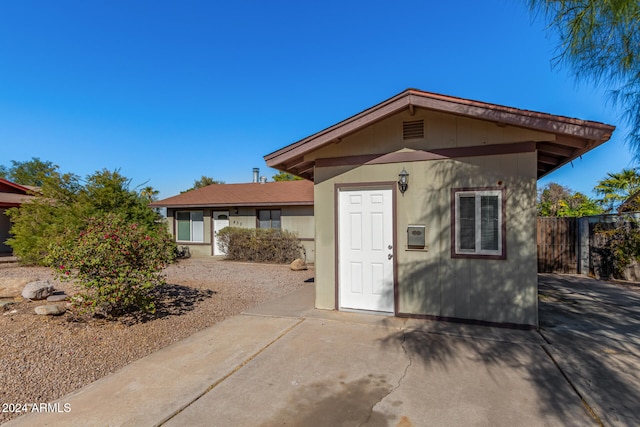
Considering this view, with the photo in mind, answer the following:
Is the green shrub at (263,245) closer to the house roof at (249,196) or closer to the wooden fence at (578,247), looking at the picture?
the house roof at (249,196)

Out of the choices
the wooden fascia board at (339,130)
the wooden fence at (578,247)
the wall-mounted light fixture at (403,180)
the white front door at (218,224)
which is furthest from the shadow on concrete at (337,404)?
the white front door at (218,224)

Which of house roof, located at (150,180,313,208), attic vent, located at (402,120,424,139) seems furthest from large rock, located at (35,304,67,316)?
house roof, located at (150,180,313,208)

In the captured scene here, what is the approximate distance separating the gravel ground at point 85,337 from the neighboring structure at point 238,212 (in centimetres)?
552

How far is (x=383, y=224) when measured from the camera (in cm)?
531

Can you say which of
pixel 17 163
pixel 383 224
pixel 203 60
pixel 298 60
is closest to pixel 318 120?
pixel 298 60

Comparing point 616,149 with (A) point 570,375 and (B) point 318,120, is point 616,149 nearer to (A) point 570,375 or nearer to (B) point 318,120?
(A) point 570,375

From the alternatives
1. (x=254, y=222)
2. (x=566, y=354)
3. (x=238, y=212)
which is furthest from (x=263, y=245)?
(x=566, y=354)

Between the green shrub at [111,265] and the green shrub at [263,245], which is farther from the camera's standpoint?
the green shrub at [263,245]

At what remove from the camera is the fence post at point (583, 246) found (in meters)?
9.40

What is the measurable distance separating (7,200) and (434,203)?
18997mm

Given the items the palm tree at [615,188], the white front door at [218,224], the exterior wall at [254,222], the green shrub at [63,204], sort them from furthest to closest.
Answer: the white front door at [218,224], the exterior wall at [254,222], the palm tree at [615,188], the green shrub at [63,204]

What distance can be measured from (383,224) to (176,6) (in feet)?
28.9

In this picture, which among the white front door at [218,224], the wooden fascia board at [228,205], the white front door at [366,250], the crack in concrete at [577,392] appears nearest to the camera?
the crack in concrete at [577,392]

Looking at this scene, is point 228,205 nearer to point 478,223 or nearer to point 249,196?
point 249,196
